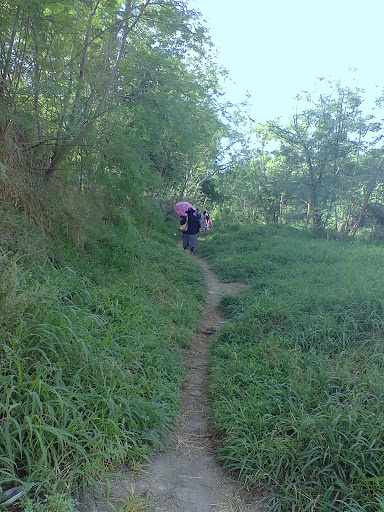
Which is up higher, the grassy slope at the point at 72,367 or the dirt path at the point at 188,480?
the grassy slope at the point at 72,367

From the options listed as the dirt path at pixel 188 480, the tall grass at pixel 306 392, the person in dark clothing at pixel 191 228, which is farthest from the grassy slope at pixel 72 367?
the person in dark clothing at pixel 191 228

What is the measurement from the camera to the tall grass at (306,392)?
2852 millimetres

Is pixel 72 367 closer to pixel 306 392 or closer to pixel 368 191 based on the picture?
pixel 306 392

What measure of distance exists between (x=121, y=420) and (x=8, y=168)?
3654 mm

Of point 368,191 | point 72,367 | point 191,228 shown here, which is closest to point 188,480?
point 72,367

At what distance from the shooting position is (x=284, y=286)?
7.38 metres

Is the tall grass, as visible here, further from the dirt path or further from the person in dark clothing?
the person in dark clothing

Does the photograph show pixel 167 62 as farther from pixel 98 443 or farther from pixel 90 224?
pixel 98 443

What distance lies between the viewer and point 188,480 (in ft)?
9.56

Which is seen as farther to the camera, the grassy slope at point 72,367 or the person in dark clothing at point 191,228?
the person in dark clothing at point 191,228

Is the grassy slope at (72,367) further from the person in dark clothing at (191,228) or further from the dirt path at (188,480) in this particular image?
the person in dark clothing at (191,228)

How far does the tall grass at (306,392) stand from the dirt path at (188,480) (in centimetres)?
15

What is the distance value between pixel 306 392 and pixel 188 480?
1.52 meters

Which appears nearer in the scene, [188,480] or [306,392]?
[188,480]
